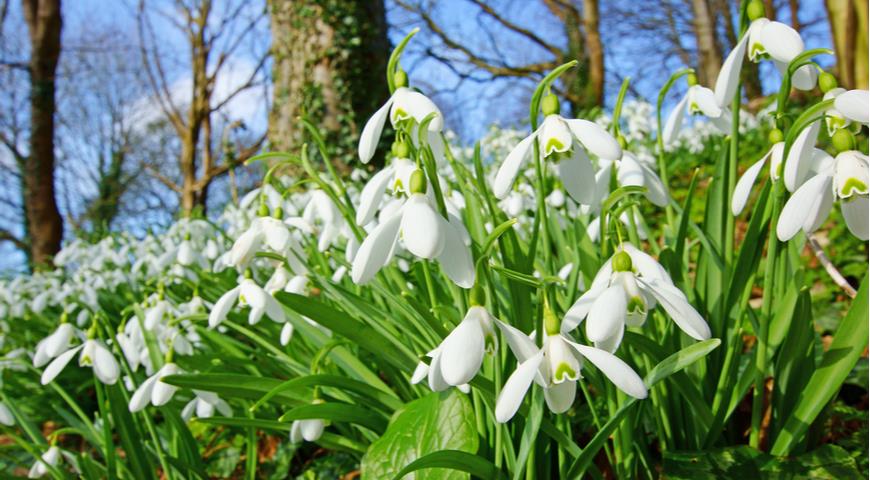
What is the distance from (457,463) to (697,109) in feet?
2.76

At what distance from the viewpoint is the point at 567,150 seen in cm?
90

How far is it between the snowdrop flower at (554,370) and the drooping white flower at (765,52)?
21.2 inches

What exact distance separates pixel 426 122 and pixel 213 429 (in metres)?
1.77

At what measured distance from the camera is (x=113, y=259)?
3863 millimetres

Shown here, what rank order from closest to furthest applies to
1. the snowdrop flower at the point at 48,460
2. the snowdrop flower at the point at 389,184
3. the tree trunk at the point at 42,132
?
the snowdrop flower at the point at 389,184, the snowdrop flower at the point at 48,460, the tree trunk at the point at 42,132

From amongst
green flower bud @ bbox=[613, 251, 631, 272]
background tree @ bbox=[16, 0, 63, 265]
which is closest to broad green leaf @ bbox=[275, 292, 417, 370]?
green flower bud @ bbox=[613, 251, 631, 272]

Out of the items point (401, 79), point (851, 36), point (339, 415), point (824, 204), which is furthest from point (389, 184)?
point (851, 36)

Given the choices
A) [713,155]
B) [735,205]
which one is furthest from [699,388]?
[713,155]

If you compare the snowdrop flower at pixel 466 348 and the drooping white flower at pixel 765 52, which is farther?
the drooping white flower at pixel 765 52

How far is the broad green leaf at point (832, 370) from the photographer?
1.03 m

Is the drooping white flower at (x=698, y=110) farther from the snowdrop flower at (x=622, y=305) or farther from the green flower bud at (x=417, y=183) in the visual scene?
the green flower bud at (x=417, y=183)

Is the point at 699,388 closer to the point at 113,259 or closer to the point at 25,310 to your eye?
the point at 113,259

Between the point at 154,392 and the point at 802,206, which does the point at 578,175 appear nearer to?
the point at 802,206

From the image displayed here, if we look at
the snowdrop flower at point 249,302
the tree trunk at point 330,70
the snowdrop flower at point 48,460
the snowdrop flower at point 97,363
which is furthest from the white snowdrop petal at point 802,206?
the tree trunk at point 330,70
